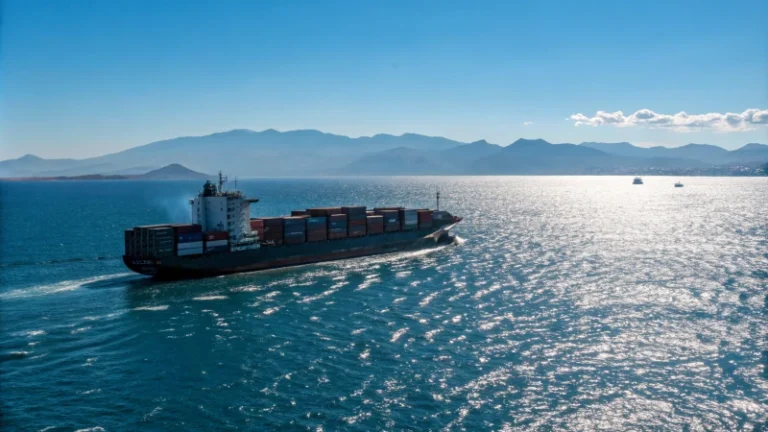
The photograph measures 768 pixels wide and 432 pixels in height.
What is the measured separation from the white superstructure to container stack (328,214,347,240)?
1064cm

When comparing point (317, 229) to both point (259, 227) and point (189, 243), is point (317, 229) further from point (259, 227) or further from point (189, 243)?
point (189, 243)

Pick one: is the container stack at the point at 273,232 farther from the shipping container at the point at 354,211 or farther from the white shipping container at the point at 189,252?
the shipping container at the point at 354,211

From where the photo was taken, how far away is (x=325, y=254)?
63.6 m

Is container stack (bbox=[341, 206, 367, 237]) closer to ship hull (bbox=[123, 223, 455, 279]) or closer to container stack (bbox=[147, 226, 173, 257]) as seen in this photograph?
ship hull (bbox=[123, 223, 455, 279])

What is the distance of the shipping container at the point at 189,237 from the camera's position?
2044 inches

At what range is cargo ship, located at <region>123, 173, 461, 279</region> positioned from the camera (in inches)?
1988

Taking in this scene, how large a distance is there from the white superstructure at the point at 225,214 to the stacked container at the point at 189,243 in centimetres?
407

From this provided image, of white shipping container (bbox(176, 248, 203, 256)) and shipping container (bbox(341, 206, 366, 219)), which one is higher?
shipping container (bbox(341, 206, 366, 219))

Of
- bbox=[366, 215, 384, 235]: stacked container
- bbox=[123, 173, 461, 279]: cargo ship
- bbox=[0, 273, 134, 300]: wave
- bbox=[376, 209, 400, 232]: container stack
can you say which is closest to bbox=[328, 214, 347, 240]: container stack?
bbox=[123, 173, 461, 279]: cargo ship

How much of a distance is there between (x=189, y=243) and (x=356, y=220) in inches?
917

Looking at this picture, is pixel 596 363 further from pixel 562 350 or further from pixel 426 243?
pixel 426 243

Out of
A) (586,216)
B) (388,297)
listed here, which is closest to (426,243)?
(388,297)

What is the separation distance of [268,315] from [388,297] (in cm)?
1132

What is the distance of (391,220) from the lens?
73.4m
